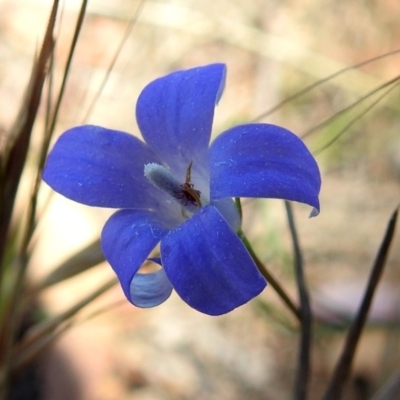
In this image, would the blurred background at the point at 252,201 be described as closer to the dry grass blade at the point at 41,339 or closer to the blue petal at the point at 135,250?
the dry grass blade at the point at 41,339

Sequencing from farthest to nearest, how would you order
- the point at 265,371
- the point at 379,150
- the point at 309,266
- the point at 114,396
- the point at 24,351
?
the point at 379,150
the point at 309,266
the point at 265,371
the point at 114,396
the point at 24,351

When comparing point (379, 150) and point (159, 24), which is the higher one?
point (159, 24)

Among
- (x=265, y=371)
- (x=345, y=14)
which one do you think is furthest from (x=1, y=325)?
(x=345, y=14)

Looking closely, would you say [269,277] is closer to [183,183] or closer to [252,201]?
[183,183]

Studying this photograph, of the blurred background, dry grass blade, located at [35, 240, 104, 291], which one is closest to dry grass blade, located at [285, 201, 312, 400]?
dry grass blade, located at [35, 240, 104, 291]

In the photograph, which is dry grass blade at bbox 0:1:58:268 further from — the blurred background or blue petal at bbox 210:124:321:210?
the blurred background

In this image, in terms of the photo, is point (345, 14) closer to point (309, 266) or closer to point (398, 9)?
point (398, 9)

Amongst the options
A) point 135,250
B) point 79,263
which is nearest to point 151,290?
point 135,250
